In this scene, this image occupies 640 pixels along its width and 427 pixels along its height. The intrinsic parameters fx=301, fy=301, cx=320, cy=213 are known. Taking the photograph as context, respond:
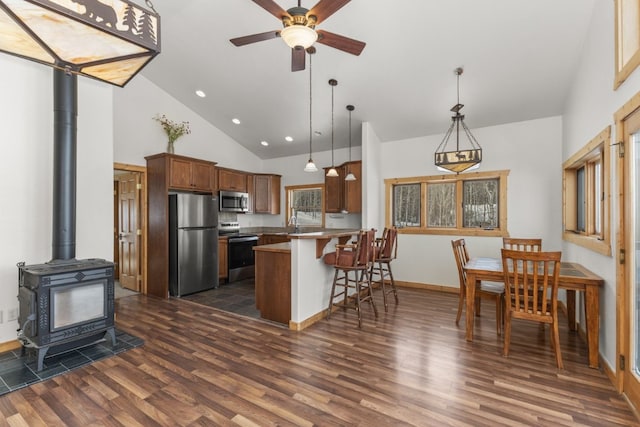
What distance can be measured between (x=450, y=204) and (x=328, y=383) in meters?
3.96

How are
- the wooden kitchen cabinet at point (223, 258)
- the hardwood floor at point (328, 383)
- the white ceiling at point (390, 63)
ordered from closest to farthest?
1. the hardwood floor at point (328, 383)
2. the white ceiling at point (390, 63)
3. the wooden kitchen cabinet at point (223, 258)

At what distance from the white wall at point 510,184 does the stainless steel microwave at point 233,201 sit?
277cm

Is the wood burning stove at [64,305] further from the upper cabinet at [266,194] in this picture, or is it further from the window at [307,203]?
the window at [307,203]

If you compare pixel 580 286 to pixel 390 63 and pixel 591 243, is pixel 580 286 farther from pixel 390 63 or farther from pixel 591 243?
pixel 390 63

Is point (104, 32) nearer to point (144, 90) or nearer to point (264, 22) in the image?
point (264, 22)

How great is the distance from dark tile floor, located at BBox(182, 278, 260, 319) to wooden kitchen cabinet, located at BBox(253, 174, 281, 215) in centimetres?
181

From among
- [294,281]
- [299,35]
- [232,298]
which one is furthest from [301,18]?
[232,298]

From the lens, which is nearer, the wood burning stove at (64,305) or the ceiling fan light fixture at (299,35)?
the ceiling fan light fixture at (299,35)

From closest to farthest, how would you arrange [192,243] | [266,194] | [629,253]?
[629,253], [192,243], [266,194]

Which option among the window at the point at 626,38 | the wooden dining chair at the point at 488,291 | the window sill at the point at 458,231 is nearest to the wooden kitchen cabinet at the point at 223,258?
the window sill at the point at 458,231

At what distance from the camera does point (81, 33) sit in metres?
1.52

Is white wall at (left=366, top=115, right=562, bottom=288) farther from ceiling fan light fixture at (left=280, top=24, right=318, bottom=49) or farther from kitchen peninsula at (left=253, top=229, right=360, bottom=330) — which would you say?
ceiling fan light fixture at (left=280, top=24, right=318, bottom=49)

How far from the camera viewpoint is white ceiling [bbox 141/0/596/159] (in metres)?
3.13

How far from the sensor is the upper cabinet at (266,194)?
6.79 meters
